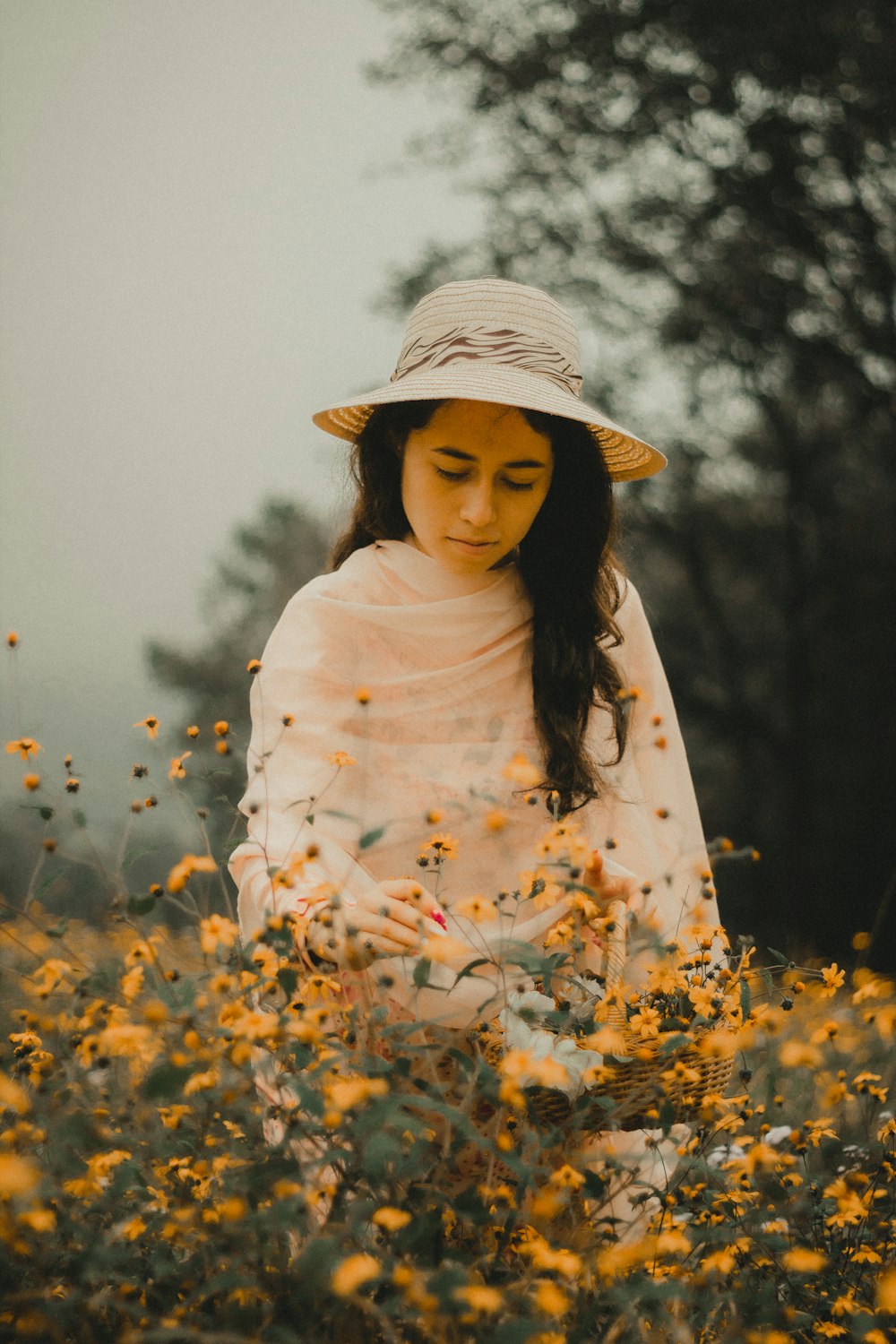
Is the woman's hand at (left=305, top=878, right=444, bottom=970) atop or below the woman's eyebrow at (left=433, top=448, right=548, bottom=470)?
below

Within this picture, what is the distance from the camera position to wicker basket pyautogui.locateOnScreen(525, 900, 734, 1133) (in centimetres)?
123

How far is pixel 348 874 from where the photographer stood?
1602 millimetres

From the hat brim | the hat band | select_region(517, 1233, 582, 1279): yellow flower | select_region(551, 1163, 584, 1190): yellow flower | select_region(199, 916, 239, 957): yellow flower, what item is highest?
the hat band

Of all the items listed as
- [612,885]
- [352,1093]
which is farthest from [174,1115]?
[612,885]

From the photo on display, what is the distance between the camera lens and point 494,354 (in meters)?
1.85

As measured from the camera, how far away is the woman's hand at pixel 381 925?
1270mm

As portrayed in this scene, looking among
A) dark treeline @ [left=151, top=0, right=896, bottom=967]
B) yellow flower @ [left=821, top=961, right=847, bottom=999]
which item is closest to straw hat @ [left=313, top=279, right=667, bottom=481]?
yellow flower @ [left=821, top=961, right=847, bottom=999]

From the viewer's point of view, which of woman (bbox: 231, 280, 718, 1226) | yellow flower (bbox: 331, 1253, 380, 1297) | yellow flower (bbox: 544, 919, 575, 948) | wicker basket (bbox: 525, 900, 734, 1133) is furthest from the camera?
woman (bbox: 231, 280, 718, 1226)

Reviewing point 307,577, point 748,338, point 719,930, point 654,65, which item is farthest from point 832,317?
point 719,930

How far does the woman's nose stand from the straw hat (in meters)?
0.13

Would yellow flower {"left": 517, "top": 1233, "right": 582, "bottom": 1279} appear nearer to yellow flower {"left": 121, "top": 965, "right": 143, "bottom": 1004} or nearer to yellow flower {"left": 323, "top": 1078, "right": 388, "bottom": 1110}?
yellow flower {"left": 323, "top": 1078, "right": 388, "bottom": 1110}

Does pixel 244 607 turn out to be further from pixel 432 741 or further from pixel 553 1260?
pixel 553 1260

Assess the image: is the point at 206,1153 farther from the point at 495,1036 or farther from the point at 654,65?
the point at 654,65

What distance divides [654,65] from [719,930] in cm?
584
